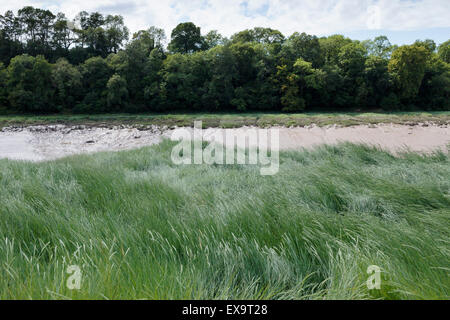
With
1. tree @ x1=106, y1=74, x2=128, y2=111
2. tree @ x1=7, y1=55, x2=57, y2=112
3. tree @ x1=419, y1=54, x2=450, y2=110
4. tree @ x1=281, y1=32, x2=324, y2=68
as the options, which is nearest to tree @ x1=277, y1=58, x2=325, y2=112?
tree @ x1=281, y1=32, x2=324, y2=68

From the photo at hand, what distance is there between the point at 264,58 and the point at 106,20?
25851 mm

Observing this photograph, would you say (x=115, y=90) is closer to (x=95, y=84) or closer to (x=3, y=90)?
(x=95, y=84)

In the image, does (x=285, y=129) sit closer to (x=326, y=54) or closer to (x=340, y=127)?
(x=340, y=127)

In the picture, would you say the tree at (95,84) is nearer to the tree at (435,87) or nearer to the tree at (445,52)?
the tree at (435,87)

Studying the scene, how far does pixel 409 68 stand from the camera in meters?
32.7

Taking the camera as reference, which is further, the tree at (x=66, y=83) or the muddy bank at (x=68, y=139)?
the tree at (x=66, y=83)

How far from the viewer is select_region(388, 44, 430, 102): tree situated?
32344mm

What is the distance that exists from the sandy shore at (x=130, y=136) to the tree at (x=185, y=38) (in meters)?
26.2

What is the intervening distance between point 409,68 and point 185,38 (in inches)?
1209

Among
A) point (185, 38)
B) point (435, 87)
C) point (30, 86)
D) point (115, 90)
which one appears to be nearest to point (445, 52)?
point (435, 87)

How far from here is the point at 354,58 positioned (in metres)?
32.6

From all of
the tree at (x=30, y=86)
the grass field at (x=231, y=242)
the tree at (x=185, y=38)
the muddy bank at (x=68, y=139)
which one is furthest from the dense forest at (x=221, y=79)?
the grass field at (x=231, y=242)

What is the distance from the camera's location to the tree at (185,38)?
40619 millimetres
